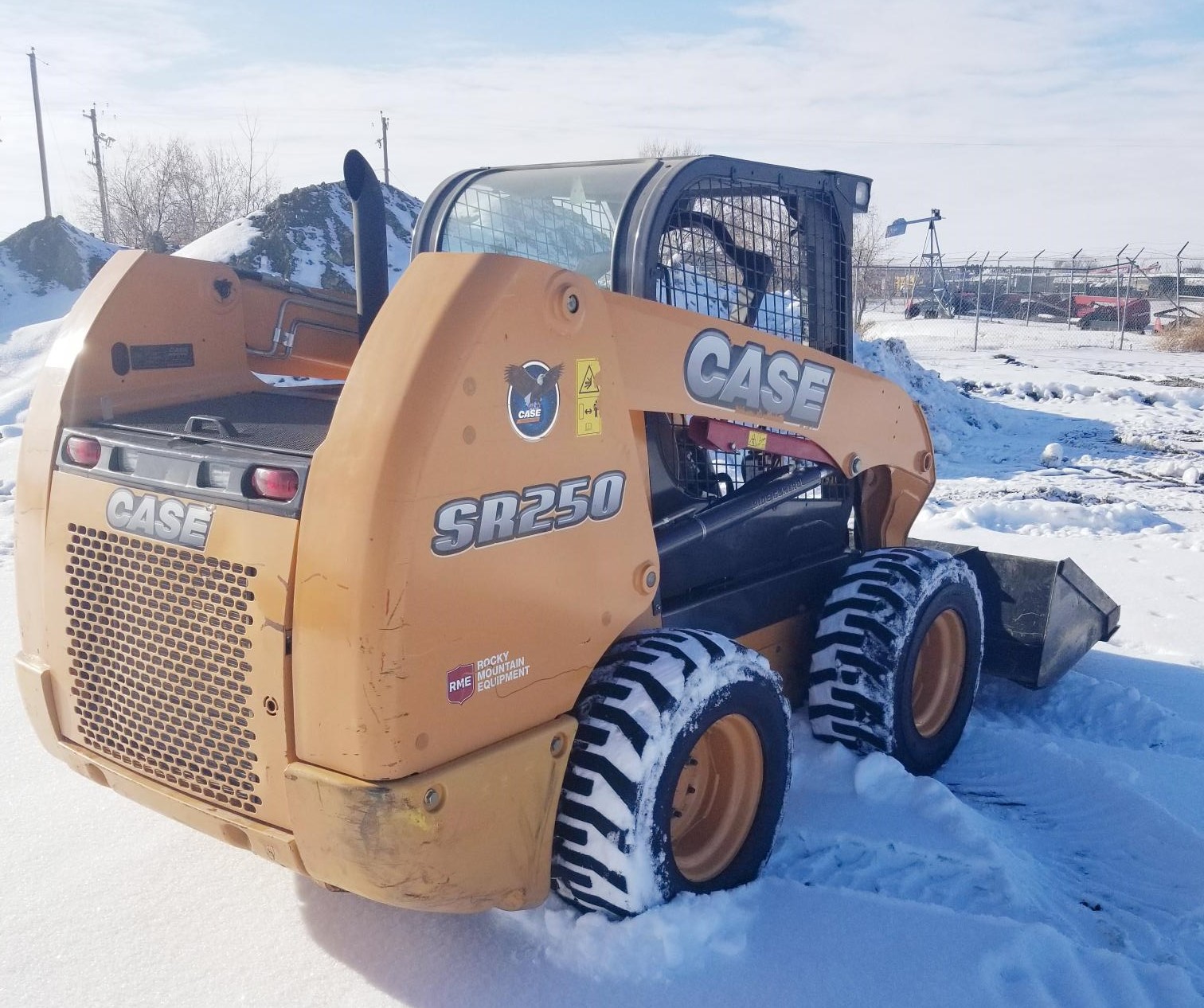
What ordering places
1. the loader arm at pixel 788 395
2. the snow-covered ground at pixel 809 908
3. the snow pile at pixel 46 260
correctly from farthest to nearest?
the snow pile at pixel 46 260, the loader arm at pixel 788 395, the snow-covered ground at pixel 809 908

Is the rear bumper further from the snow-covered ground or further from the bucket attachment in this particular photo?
the bucket attachment

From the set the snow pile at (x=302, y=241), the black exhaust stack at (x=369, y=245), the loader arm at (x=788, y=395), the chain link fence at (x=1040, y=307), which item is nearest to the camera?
the loader arm at (x=788, y=395)

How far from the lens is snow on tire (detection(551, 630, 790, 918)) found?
267 centimetres

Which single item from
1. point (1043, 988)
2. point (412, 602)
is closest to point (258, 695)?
point (412, 602)

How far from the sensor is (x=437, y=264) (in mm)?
2391

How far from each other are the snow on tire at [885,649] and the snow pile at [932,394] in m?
8.80

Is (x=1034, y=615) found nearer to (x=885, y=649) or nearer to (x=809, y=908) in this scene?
(x=885, y=649)

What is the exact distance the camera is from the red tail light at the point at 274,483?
241cm

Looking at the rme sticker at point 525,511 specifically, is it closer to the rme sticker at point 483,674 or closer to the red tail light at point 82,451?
the rme sticker at point 483,674

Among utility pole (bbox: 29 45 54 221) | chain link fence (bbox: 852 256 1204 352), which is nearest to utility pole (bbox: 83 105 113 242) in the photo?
utility pole (bbox: 29 45 54 221)

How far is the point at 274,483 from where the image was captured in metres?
2.44

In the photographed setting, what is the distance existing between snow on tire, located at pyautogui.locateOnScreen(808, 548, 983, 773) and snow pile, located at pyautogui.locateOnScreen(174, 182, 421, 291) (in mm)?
13474

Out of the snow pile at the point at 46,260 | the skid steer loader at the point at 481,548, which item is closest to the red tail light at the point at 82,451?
the skid steer loader at the point at 481,548

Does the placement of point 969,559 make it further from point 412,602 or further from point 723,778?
point 412,602
